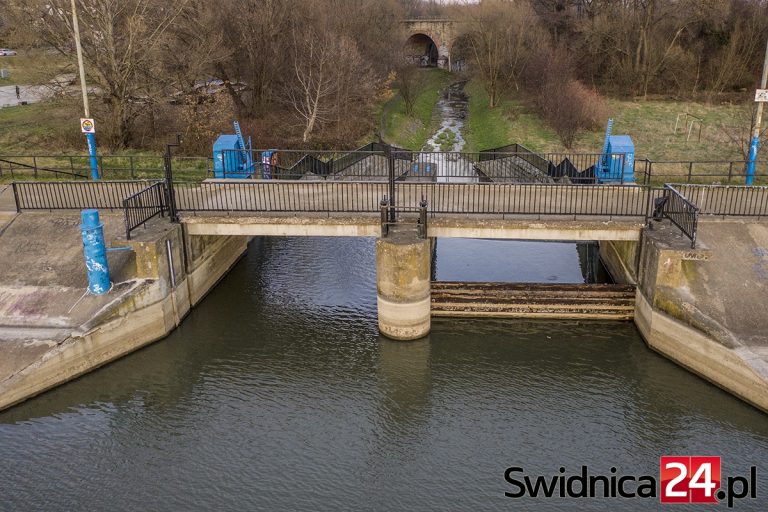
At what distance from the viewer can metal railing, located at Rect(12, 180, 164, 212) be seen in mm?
19562

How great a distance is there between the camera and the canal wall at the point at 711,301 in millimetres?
14352

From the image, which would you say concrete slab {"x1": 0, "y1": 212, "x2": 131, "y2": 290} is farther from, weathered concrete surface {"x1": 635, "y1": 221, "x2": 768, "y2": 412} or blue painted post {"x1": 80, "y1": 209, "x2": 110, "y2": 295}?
weathered concrete surface {"x1": 635, "y1": 221, "x2": 768, "y2": 412}

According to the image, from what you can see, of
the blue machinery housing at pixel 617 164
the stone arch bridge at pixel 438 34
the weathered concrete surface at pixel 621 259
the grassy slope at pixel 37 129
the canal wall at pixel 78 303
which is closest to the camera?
the canal wall at pixel 78 303

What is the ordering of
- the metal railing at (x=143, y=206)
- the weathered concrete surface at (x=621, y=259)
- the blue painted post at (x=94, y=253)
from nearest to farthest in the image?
the blue painted post at (x=94, y=253), the metal railing at (x=143, y=206), the weathered concrete surface at (x=621, y=259)

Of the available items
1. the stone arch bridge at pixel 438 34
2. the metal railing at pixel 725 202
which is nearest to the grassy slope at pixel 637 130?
the metal railing at pixel 725 202

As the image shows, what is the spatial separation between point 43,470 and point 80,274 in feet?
19.3

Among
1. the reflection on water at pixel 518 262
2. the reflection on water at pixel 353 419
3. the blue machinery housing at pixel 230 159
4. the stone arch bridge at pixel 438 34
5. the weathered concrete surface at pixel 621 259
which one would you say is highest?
the stone arch bridge at pixel 438 34

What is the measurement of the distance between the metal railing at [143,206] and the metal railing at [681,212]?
540 inches

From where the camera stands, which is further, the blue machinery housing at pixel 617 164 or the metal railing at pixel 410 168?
the metal railing at pixel 410 168

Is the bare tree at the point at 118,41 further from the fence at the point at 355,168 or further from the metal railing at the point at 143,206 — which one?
the metal railing at the point at 143,206

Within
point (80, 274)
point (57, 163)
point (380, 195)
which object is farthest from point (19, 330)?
point (57, 163)

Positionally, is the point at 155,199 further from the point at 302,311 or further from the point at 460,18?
the point at 460,18

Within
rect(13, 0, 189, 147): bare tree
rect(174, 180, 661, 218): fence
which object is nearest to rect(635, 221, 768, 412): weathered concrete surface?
rect(174, 180, 661, 218): fence

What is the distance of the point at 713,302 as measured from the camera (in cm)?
1555
